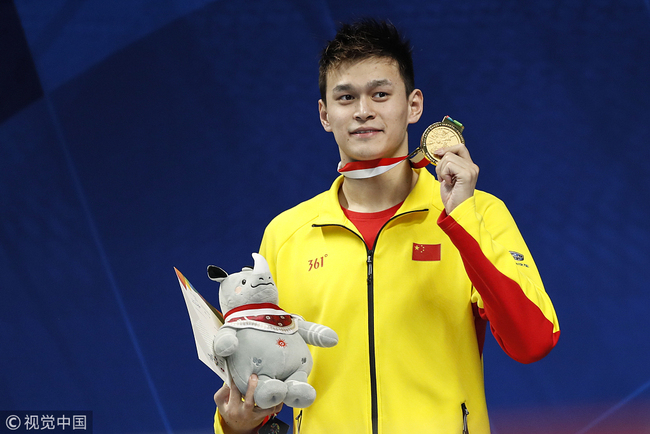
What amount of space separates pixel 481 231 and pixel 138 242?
2115 mm

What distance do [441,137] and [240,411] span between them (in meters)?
0.72

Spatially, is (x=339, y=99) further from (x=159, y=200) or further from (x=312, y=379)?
(x=159, y=200)

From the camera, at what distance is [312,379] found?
57.9 inches

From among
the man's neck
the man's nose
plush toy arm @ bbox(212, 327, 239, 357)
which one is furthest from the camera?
the man's neck

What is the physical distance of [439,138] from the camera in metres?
1.38

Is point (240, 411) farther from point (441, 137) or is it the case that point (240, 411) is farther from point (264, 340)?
point (441, 137)

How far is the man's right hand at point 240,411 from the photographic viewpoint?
3.99 feet

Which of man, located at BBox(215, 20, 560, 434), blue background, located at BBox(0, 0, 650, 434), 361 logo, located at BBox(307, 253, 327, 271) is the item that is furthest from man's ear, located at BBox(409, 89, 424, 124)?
blue background, located at BBox(0, 0, 650, 434)

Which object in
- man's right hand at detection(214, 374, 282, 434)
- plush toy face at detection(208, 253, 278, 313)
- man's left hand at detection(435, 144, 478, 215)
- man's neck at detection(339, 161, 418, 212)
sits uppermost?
man's neck at detection(339, 161, 418, 212)

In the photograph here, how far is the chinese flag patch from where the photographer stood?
4.75 feet

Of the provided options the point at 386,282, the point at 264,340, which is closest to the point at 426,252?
the point at 386,282

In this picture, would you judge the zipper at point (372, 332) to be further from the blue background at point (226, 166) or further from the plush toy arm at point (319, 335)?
the blue background at point (226, 166)

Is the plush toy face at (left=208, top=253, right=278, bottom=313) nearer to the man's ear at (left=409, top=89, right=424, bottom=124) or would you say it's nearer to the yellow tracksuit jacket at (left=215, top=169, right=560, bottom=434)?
the yellow tracksuit jacket at (left=215, top=169, right=560, bottom=434)

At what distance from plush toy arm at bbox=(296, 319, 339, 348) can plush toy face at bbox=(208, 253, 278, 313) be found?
0.29 feet
